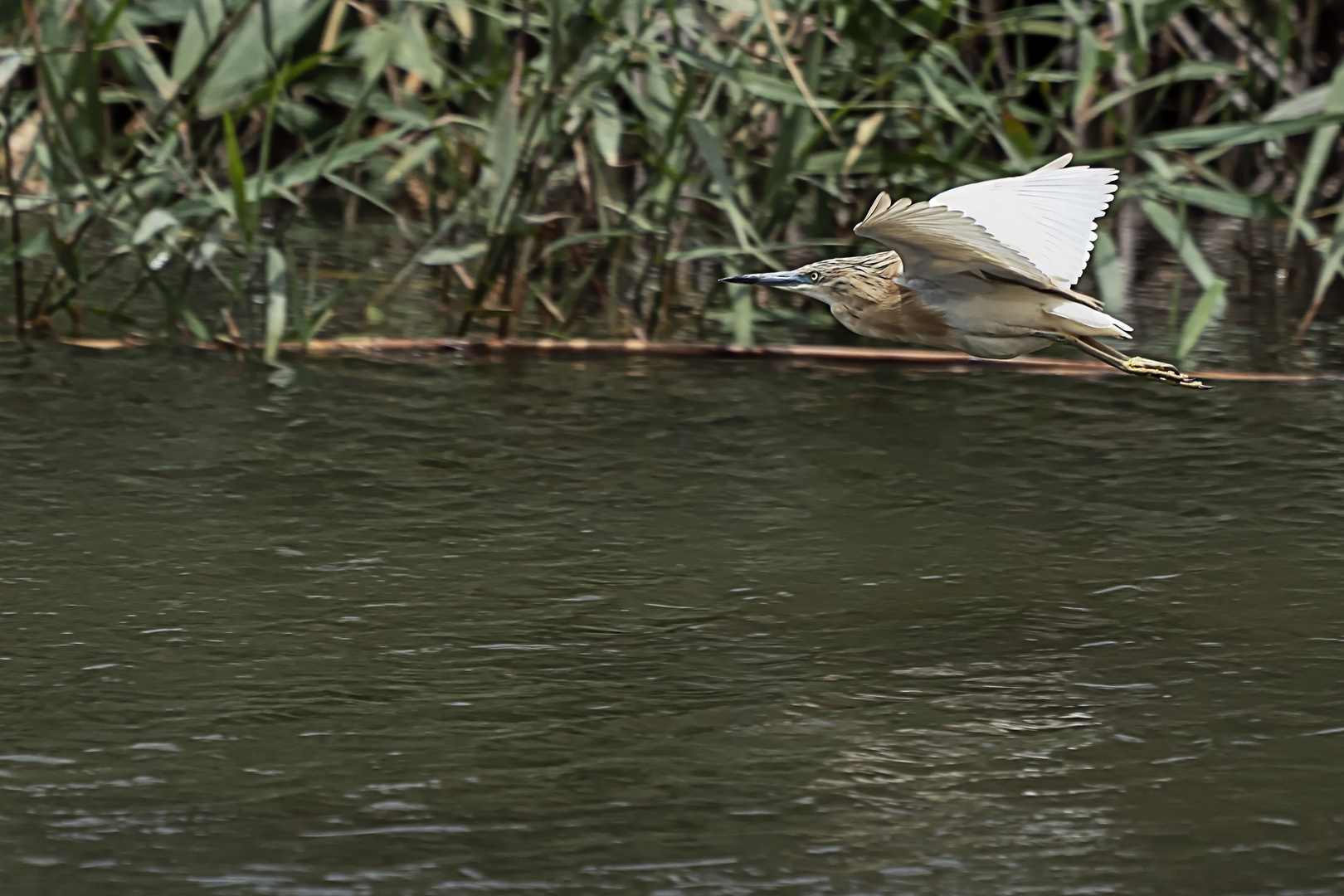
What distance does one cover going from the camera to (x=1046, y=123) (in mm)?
6219

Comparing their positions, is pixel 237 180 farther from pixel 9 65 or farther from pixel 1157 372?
pixel 1157 372

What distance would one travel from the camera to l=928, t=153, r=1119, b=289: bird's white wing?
3863mm

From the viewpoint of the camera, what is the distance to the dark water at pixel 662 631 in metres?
2.91

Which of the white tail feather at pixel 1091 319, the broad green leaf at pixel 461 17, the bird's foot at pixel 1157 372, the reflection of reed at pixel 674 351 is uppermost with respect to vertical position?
the broad green leaf at pixel 461 17

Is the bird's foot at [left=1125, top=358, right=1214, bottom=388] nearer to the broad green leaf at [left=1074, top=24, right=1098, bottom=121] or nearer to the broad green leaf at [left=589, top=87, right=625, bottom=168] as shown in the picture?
the broad green leaf at [left=1074, top=24, right=1098, bottom=121]

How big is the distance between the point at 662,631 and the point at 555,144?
2.33 metres

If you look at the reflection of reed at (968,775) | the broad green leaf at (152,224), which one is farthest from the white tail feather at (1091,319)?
the broad green leaf at (152,224)

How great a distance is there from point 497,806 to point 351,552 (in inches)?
54.5

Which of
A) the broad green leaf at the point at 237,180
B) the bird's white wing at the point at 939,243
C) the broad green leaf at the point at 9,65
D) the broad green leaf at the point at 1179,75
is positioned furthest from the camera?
the broad green leaf at the point at 1179,75

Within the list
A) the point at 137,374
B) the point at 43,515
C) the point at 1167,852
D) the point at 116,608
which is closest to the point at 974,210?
the point at 1167,852

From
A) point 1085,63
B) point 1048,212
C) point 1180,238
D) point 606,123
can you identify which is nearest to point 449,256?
point 606,123

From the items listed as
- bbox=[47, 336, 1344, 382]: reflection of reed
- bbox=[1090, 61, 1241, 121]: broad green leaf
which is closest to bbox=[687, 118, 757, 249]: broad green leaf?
bbox=[47, 336, 1344, 382]: reflection of reed

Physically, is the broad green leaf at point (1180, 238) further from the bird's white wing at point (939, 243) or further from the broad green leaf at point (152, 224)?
the broad green leaf at point (152, 224)

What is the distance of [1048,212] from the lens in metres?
3.90
